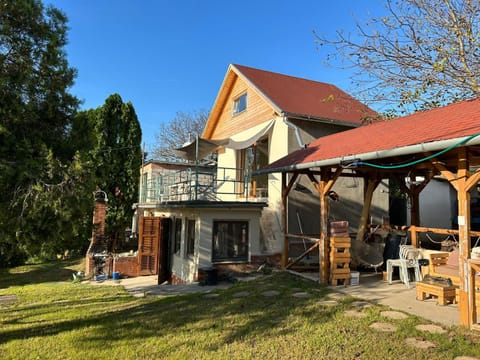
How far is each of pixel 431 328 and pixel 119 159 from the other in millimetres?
13714

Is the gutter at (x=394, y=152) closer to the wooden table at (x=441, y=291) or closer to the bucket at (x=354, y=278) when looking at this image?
the wooden table at (x=441, y=291)

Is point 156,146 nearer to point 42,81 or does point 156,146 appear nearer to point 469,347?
point 42,81

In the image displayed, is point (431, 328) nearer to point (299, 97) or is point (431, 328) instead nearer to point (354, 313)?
point (354, 313)

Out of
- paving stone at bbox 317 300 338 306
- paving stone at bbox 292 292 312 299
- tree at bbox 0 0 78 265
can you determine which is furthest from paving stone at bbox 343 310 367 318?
tree at bbox 0 0 78 265

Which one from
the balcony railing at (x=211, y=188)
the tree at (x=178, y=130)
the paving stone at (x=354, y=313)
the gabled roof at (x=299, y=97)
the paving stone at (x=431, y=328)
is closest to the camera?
the paving stone at (x=431, y=328)

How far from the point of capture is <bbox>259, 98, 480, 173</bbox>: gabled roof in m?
→ 4.92

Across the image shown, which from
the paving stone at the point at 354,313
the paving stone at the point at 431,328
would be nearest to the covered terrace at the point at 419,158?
the paving stone at the point at 431,328

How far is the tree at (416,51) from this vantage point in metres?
7.81

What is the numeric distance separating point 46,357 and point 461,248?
603 centimetres

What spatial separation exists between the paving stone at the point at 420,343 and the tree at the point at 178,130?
30.9 m

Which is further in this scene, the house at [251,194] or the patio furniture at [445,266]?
the house at [251,194]

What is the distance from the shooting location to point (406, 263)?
285 inches

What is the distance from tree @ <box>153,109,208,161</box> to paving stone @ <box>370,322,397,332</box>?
3033 cm

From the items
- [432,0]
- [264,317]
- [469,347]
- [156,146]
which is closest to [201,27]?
[432,0]
